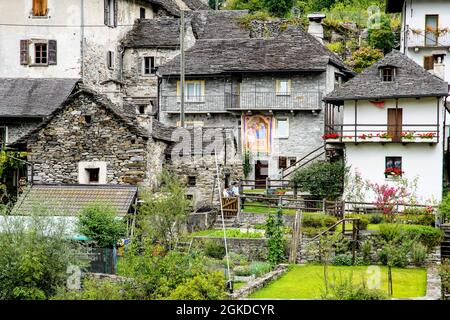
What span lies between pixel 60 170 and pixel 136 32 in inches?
733

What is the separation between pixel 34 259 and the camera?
27.9m

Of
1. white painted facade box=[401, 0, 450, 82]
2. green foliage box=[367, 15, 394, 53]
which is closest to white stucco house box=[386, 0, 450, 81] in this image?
white painted facade box=[401, 0, 450, 82]

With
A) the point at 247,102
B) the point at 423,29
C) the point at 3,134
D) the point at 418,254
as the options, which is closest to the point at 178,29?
the point at 247,102

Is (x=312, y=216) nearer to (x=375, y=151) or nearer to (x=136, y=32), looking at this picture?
(x=375, y=151)

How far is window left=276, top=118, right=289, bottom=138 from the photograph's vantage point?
165 feet

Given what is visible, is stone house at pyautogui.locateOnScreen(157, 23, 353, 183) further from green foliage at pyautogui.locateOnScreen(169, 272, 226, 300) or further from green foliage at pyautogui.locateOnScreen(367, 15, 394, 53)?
green foliage at pyautogui.locateOnScreen(169, 272, 226, 300)

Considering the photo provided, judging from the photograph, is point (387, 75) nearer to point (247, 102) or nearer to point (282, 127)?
point (282, 127)

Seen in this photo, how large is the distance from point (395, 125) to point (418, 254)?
11.3 meters

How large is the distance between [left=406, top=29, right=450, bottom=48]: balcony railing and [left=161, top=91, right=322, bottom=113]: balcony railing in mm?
6980

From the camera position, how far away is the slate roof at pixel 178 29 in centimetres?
5606

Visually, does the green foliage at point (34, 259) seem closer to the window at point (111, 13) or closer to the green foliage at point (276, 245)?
the green foliage at point (276, 245)

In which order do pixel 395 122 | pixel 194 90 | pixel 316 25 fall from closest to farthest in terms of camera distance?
pixel 395 122 < pixel 194 90 < pixel 316 25

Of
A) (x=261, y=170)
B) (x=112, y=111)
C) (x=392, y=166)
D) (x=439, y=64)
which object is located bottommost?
(x=261, y=170)

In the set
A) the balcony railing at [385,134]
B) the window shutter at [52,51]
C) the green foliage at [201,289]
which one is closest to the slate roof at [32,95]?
the window shutter at [52,51]
